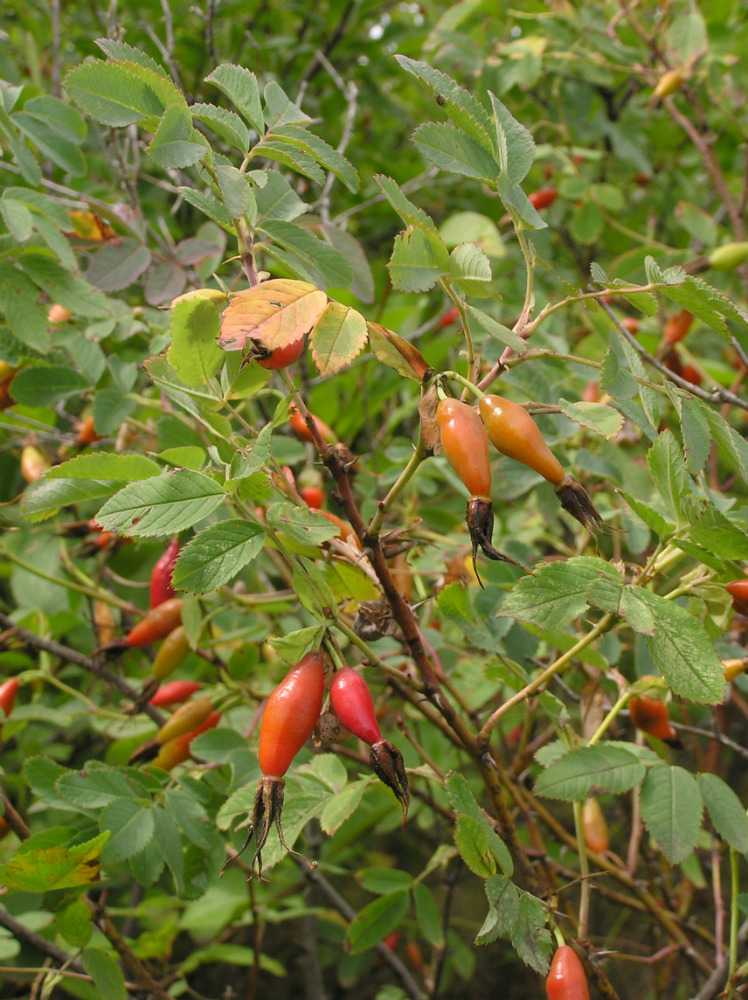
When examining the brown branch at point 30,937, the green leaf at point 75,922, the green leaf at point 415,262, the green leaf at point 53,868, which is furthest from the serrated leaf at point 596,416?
the brown branch at point 30,937

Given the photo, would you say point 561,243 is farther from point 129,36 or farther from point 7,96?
point 7,96

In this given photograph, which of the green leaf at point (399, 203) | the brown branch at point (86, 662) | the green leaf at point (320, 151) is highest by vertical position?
the green leaf at point (399, 203)

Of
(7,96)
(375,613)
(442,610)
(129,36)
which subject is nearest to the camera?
(375,613)

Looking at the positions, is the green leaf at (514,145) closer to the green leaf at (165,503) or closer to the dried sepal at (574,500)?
the dried sepal at (574,500)

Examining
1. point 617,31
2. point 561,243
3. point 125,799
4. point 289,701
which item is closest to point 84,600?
point 125,799

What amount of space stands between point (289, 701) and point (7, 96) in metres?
0.96

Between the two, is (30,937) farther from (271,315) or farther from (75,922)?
(271,315)

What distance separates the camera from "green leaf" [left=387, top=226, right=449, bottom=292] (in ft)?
2.00

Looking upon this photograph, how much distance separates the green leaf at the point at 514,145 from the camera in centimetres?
70

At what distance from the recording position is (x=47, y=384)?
1.16m

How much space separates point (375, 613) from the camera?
77cm

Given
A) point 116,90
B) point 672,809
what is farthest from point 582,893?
point 116,90

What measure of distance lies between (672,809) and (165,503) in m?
0.60

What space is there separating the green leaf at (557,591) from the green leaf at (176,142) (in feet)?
1.53
